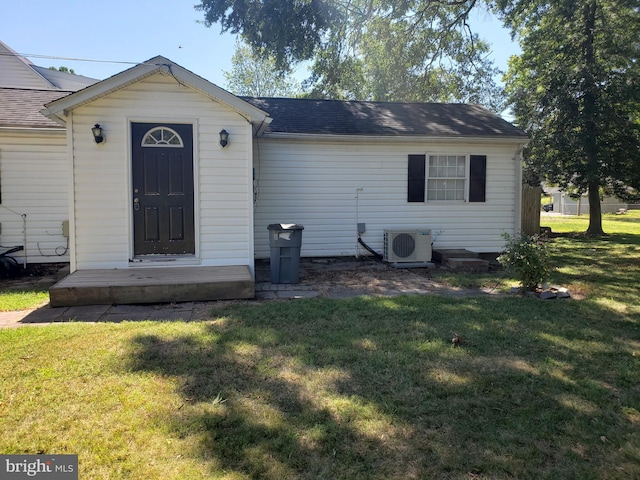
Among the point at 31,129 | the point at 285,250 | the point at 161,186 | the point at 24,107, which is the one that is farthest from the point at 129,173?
the point at 24,107

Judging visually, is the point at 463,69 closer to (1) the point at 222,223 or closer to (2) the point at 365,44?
(2) the point at 365,44

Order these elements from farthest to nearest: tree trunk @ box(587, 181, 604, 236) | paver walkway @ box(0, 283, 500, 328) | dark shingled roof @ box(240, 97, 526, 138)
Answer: tree trunk @ box(587, 181, 604, 236) < dark shingled roof @ box(240, 97, 526, 138) < paver walkway @ box(0, 283, 500, 328)

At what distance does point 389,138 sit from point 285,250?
405cm

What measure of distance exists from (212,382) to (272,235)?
155 inches

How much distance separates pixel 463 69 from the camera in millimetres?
20859

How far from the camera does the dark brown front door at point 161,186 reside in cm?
691

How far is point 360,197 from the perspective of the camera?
997 centimetres

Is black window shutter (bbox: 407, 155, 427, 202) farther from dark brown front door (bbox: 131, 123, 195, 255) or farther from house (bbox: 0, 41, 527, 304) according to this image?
dark brown front door (bbox: 131, 123, 195, 255)

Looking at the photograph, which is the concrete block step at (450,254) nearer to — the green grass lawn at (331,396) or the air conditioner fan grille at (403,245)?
the air conditioner fan grille at (403,245)

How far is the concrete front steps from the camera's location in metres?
8.73

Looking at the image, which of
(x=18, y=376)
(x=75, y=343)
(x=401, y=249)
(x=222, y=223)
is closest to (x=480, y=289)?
(x=401, y=249)

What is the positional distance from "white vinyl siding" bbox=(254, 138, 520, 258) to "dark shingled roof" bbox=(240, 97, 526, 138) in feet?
0.93

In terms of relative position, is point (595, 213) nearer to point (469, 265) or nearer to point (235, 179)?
point (469, 265)

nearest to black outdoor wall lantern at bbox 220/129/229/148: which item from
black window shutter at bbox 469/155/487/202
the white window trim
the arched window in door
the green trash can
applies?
the arched window in door
